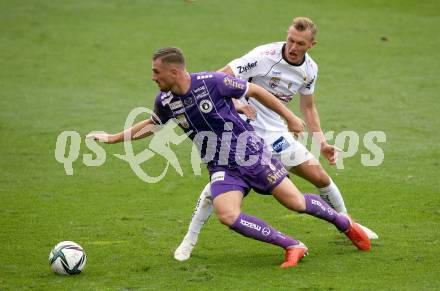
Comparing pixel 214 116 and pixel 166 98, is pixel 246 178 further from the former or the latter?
pixel 166 98

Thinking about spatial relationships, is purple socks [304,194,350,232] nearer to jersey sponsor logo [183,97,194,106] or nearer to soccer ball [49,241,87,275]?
jersey sponsor logo [183,97,194,106]

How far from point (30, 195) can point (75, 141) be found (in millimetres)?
3131

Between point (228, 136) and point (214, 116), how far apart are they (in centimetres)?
27

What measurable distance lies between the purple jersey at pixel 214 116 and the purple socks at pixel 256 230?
0.62 m

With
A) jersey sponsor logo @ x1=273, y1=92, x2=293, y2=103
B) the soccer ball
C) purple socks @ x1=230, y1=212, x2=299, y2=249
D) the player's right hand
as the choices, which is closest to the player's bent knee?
jersey sponsor logo @ x1=273, y1=92, x2=293, y2=103

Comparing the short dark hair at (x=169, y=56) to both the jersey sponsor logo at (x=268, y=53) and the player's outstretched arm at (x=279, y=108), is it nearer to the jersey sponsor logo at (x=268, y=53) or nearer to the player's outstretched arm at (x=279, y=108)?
the player's outstretched arm at (x=279, y=108)

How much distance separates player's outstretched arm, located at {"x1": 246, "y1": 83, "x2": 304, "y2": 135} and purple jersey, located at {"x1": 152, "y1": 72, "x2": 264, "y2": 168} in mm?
95

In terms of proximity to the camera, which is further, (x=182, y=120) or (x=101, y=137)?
(x=101, y=137)

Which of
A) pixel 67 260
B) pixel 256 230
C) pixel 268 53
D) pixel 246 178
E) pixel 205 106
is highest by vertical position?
pixel 268 53

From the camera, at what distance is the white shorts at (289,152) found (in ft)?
30.3

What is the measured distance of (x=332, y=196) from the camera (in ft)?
31.3

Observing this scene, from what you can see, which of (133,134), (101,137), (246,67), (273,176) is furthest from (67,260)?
(246,67)

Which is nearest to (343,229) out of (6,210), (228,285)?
(228,285)

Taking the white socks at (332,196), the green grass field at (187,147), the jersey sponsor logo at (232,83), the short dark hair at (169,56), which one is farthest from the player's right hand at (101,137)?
the white socks at (332,196)
